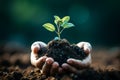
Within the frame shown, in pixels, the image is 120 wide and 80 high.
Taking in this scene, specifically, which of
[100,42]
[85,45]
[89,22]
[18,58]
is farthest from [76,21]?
[85,45]

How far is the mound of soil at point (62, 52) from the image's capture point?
170 centimetres

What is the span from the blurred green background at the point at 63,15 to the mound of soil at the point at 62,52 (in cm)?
197

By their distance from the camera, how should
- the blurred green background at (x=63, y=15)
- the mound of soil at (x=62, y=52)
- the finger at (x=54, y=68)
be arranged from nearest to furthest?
the finger at (x=54, y=68) → the mound of soil at (x=62, y=52) → the blurred green background at (x=63, y=15)

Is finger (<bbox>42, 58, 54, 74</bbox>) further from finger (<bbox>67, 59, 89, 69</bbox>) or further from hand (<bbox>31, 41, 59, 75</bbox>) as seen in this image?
finger (<bbox>67, 59, 89, 69</bbox>)

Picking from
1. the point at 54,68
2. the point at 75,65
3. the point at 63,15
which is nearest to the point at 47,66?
the point at 54,68

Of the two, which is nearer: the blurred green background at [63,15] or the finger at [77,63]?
the finger at [77,63]

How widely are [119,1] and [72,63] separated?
239 centimetres

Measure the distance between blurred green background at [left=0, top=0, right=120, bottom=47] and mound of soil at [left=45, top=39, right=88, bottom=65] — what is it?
77.7 inches

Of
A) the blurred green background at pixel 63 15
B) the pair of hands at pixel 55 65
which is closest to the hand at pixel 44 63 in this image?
the pair of hands at pixel 55 65

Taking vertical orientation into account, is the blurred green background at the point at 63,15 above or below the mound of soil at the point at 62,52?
above

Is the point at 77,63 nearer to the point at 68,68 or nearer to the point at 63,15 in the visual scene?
the point at 68,68

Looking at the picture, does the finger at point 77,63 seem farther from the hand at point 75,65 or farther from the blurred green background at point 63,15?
the blurred green background at point 63,15

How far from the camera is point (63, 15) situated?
12.4ft

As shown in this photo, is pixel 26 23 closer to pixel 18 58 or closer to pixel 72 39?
pixel 72 39
